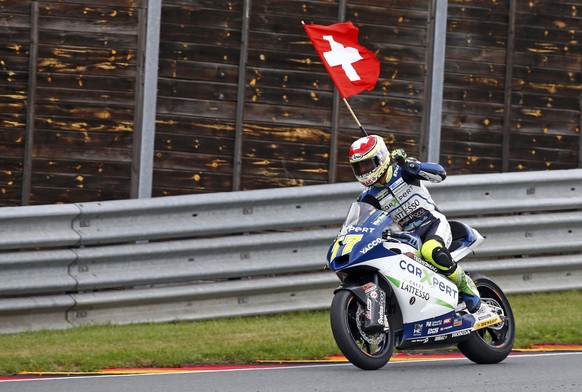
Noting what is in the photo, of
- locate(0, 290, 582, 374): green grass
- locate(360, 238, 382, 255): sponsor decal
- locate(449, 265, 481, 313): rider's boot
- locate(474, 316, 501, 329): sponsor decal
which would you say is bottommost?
locate(0, 290, 582, 374): green grass

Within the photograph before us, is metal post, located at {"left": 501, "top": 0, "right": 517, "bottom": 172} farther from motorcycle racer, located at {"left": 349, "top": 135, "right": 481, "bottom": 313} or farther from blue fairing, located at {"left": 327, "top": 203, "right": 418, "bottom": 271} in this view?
blue fairing, located at {"left": 327, "top": 203, "right": 418, "bottom": 271}

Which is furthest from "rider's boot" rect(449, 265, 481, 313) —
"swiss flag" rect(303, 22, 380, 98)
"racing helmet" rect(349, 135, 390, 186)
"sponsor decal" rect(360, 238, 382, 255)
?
"swiss flag" rect(303, 22, 380, 98)

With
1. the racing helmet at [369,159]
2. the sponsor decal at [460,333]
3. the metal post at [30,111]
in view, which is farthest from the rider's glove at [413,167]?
the metal post at [30,111]

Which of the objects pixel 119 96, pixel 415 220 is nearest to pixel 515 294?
pixel 415 220

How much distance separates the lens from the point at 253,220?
1148 centimetres

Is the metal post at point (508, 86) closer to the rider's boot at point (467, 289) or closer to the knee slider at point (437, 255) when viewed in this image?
the rider's boot at point (467, 289)

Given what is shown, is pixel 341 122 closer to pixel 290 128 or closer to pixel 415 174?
pixel 290 128

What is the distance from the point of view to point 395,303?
29.2 ft

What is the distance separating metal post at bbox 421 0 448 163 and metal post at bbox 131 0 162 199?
9.02 ft

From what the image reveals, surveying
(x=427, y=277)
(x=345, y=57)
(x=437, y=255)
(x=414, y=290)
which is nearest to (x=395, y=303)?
(x=414, y=290)

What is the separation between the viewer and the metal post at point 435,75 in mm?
12867

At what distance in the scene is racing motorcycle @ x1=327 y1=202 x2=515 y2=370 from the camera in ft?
27.8

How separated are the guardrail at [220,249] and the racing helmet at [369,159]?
2.56 m

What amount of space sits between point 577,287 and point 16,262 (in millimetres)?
5263
